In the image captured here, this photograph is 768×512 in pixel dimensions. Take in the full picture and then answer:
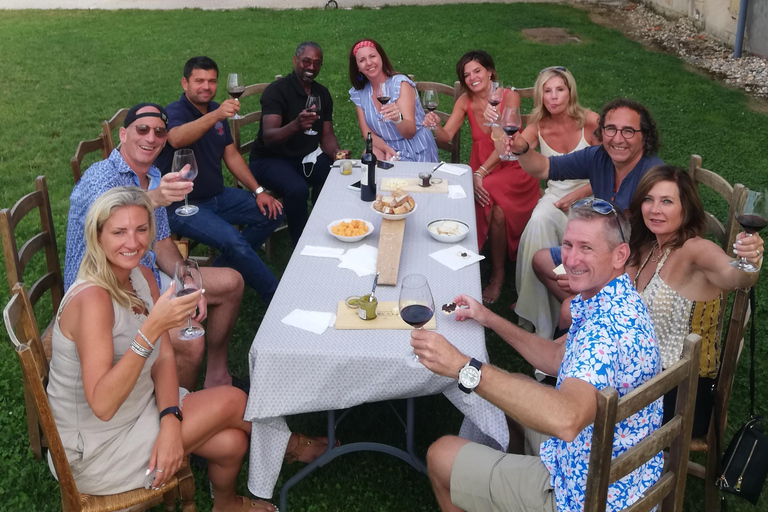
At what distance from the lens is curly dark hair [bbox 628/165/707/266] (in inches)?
116

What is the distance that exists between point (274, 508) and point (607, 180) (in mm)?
2657

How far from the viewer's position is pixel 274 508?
10.4 feet

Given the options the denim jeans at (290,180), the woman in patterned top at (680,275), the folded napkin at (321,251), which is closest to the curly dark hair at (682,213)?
the woman in patterned top at (680,275)

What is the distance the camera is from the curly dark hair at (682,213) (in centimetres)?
296

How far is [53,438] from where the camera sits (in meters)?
2.31

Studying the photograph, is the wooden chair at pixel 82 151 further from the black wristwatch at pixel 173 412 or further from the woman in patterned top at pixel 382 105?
the woman in patterned top at pixel 382 105

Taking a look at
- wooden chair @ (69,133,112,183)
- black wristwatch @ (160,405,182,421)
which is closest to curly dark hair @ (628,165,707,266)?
black wristwatch @ (160,405,182,421)

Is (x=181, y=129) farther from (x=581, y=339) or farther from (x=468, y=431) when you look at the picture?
(x=581, y=339)

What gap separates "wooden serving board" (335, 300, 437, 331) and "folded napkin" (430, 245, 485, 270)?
1.68 feet

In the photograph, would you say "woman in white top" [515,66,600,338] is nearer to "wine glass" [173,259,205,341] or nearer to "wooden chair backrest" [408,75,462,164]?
"wooden chair backrest" [408,75,462,164]

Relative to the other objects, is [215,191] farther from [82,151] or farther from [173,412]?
[173,412]

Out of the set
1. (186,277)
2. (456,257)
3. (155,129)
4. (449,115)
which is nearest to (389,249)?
(456,257)

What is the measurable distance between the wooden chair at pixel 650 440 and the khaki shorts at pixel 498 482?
36cm

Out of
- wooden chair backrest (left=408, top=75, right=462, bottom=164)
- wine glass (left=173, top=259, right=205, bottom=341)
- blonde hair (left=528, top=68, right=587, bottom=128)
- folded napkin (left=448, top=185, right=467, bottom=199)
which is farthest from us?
wooden chair backrest (left=408, top=75, right=462, bottom=164)
